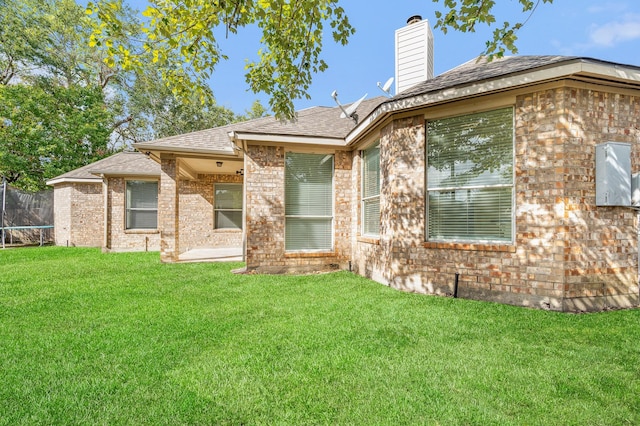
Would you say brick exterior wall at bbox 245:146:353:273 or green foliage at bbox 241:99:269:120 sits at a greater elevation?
green foliage at bbox 241:99:269:120

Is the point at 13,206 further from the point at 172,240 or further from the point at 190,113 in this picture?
the point at 190,113

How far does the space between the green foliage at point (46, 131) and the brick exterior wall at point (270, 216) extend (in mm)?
16029

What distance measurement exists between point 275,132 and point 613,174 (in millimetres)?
6232

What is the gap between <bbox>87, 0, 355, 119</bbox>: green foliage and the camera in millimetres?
3863

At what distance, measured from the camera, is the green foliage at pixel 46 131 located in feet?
52.5

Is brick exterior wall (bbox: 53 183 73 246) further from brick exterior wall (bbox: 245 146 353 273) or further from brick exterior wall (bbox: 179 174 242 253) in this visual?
brick exterior wall (bbox: 245 146 353 273)

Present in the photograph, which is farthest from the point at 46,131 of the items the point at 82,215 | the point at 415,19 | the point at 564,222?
the point at 564,222

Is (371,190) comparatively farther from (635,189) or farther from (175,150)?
(175,150)

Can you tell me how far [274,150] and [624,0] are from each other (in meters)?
7.17

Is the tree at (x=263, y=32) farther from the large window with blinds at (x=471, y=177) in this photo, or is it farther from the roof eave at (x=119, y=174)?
the roof eave at (x=119, y=174)

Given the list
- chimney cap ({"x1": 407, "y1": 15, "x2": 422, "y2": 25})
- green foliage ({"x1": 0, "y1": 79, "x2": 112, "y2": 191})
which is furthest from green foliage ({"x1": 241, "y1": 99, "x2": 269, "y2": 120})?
chimney cap ({"x1": 407, "y1": 15, "x2": 422, "y2": 25})

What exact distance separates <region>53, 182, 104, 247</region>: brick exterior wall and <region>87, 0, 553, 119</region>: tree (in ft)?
37.0

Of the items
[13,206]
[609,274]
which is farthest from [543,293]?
[13,206]

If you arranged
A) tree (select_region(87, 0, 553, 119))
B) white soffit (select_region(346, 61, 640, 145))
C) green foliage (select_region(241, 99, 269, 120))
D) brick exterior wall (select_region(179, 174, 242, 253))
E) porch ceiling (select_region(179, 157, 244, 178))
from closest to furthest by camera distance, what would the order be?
tree (select_region(87, 0, 553, 119))
white soffit (select_region(346, 61, 640, 145))
porch ceiling (select_region(179, 157, 244, 178))
brick exterior wall (select_region(179, 174, 242, 253))
green foliage (select_region(241, 99, 269, 120))
